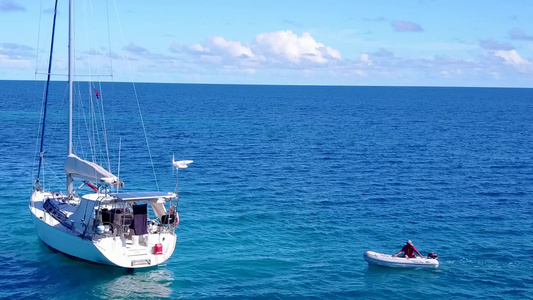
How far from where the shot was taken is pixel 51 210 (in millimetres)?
38156

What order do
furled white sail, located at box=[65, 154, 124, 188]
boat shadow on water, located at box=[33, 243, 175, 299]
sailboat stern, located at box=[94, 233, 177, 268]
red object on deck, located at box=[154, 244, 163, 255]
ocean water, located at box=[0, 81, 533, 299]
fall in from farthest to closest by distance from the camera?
furled white sail, located at box=[65, 154, 124, 188]
red object on deck, located at box=[154, 244, 163, 255]
sailboat stern, located at box=[94, 233, 177, 268]
ocean water, located at box=[0, 81, 533, 299]
boat shadow on water, located at box=[33, 243, 175, 299]

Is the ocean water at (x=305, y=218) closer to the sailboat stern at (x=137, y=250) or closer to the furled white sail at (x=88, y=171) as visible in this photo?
Answer: the sailboat stern at (x=137, y=250)

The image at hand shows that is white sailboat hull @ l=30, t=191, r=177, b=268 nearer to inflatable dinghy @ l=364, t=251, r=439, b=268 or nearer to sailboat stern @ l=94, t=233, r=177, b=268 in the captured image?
sailboat stern @ l=94, t=233, r=177, b=268

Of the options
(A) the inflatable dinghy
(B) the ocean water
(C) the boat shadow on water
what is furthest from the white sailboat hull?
(A) the inflatable dinghy

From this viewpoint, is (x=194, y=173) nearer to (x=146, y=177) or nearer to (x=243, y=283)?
(x=146, y=177)

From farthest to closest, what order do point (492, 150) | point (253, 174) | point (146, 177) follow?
point (492, 150) → point (253, 174) → point (146, 177)

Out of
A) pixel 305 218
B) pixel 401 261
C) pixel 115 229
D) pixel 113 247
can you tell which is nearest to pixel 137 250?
pixel 113 247

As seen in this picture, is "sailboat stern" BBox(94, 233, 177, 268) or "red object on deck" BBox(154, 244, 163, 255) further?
"red object on deck" BBox(154, 244, 163, 255)

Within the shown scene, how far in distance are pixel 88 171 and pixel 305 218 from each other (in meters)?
17.9

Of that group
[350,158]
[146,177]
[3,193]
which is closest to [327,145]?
[350,158]

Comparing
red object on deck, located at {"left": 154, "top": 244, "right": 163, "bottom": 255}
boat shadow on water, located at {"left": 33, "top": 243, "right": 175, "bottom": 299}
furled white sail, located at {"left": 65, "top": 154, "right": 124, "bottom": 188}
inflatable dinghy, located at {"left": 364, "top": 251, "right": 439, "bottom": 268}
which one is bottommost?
boat shadow on water, located at {"left": 33, "top": 243, "right": 175, "bottom": 299}

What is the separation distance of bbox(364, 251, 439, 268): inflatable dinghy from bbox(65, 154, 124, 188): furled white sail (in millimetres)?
16723

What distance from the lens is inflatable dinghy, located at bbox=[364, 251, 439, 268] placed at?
35.6m

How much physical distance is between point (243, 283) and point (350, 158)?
153ft
